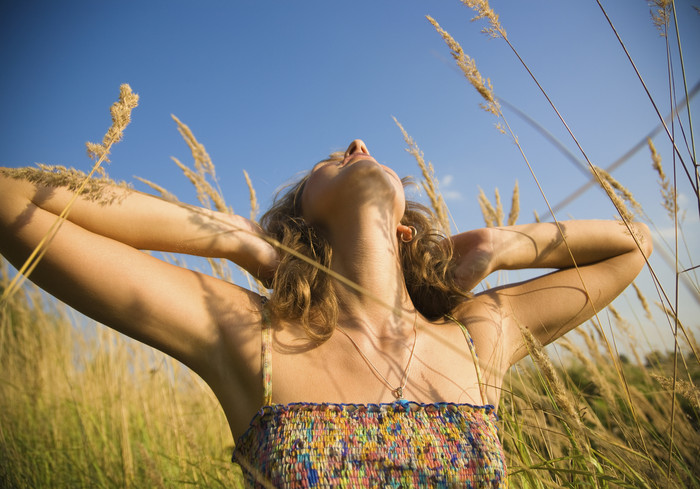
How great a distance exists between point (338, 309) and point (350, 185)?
50 cm

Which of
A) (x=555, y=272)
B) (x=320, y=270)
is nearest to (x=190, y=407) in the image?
(x=320, y=270)

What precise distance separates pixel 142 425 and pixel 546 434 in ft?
7.57

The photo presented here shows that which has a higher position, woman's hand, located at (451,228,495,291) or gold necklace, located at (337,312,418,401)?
woman's hand, located at (451,228,495,291)

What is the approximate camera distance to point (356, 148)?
1828mm

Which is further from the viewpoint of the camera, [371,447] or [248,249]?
[248,249]

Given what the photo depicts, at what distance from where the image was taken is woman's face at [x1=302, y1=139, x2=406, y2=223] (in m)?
1.54

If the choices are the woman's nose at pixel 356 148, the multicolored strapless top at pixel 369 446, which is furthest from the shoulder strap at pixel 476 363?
the woman's nose at pixel 356 148

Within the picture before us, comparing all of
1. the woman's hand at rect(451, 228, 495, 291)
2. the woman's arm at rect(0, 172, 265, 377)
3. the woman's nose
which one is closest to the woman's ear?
the woman's hand at rect(451, 228, 495, 291)

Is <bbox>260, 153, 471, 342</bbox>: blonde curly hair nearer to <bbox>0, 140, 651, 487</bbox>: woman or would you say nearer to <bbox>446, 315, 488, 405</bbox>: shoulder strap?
<bbox>0, 140, 651, 487</bbox>: woman

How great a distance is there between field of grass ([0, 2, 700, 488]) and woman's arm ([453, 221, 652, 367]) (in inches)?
5.6

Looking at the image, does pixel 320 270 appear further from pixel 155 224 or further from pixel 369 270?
pixel 155 224

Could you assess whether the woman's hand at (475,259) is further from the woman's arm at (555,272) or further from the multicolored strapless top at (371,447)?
the multicolored strapless top at (371,447)

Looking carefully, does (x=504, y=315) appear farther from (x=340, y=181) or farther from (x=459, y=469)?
(x=340, y=181)

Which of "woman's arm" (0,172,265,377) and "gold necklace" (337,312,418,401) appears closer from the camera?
"woman's arm" (0,172,265,377)
